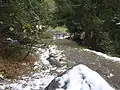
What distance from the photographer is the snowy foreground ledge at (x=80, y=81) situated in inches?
202

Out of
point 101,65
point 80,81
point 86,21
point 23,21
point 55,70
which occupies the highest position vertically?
point 80,81

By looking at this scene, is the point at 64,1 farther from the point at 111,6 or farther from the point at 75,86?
the point at 75,86

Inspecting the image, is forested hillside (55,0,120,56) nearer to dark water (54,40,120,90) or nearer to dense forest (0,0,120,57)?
dark water (54,40,120,90)

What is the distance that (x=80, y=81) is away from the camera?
5.19 meters

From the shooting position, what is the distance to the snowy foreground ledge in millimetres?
5121

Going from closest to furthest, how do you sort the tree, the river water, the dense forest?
1. the river water
2. the dense forest
3. the tree

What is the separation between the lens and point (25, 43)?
12.0 m

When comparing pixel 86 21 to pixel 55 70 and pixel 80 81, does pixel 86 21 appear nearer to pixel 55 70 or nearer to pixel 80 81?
pixel 55 70

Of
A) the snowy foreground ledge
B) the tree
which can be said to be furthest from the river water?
the snowy foreground ledge

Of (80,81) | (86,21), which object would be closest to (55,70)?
(80,81)

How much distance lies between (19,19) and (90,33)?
1467 cm

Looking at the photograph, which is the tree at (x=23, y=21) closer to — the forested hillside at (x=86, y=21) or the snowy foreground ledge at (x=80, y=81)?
the forested hillside at (x=86, y=21)

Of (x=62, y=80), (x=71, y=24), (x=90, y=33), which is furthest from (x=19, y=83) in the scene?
(x=71, y=24)

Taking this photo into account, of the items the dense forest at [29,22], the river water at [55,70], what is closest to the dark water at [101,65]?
the river water at [55,70]
